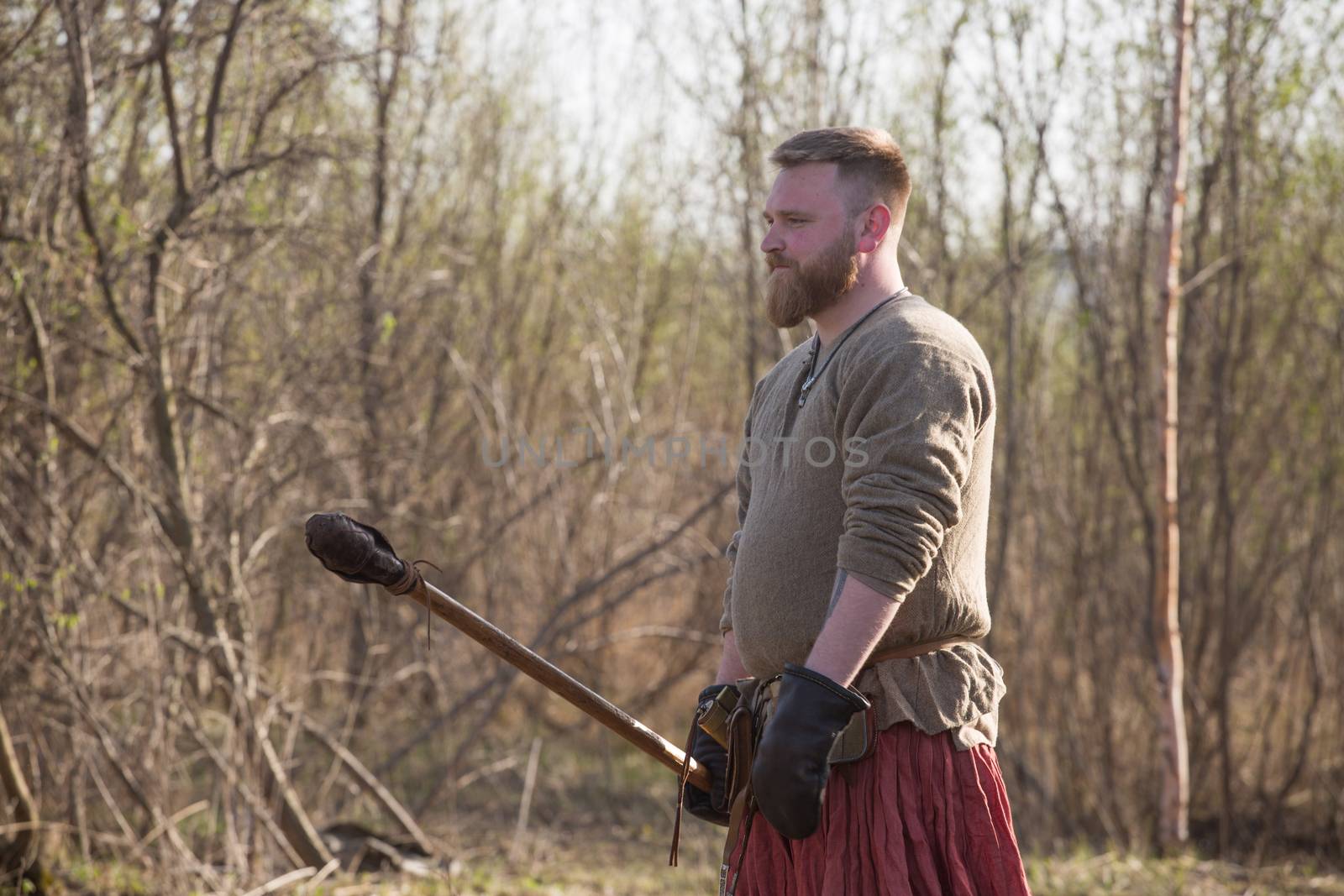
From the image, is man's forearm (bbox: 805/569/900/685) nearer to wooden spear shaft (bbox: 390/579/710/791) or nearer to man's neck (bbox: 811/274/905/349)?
wooden spear shaft (bbox: 390/579/710/791)

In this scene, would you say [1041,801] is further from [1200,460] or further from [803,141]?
[803,141]

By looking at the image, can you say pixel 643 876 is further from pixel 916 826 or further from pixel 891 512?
pixel 891 512

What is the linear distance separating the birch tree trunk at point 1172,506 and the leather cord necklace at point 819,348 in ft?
10.7

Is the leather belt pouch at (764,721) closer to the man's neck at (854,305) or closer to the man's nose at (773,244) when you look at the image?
the man's neck at (854,305)

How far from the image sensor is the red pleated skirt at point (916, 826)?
2053 mm

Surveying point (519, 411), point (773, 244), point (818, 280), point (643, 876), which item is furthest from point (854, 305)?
point (519, 411)

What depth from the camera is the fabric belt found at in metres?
2.10

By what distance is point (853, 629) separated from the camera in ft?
6.44

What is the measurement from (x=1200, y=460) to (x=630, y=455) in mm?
2958

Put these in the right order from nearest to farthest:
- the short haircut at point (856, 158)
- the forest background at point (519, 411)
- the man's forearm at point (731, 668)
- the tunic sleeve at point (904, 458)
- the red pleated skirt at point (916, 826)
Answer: the tunic sleeve at point (904, 458) → the red pleated skirt at point (916, 826) → the short haircut at point (856, 158) → the man's forearm at point (731, 668) → the forest background at point (519, 411)

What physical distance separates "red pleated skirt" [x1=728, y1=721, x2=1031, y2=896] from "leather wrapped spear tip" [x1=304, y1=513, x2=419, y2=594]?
823mm

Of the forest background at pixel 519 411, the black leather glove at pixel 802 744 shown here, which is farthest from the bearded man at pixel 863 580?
the forest background at pixel 519 411

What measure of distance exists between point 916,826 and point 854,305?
905 mm

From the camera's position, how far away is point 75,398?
4.64m
